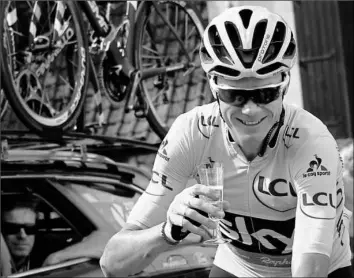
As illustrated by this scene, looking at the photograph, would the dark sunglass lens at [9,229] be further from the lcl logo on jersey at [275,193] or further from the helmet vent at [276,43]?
the helmet vent at [276,43]

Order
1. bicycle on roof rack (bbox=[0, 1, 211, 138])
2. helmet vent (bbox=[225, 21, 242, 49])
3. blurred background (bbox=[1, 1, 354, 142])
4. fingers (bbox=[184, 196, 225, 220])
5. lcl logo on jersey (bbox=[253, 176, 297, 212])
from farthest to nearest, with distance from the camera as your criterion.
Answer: blurred background (bbox=[1, 1, 354, 142])
bicycle on roof rack (bbox=[0, 1, 211, 138])
lcl logo on jersey (bbox=[253, 176, 297, 212])
helmet vent (bbox=[225, 21, 242, 49])
fingers (bbox=[184, 196, 225, 220])

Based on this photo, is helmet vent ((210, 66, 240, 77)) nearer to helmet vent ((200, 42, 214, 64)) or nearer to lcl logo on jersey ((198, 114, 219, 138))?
helmet vent ((200, 42, 214, 64))

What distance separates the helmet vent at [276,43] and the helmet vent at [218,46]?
0.12 m

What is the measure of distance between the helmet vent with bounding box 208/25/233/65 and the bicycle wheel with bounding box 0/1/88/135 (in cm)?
234

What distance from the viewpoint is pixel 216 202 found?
2605mm

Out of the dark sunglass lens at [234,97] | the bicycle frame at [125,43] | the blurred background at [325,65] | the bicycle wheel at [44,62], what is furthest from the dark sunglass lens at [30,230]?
the blurred background at [325,65]

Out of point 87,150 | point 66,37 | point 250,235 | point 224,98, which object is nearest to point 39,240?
point 87,150

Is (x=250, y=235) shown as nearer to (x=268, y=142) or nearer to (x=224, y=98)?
(x=268, y=142)

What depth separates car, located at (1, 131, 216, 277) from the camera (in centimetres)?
492

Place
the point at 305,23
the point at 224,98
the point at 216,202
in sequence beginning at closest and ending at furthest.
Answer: the point at 216,202
the point at 224,98
the point at 305,23

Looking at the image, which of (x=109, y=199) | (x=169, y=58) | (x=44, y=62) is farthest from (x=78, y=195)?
(x=169, y=58)

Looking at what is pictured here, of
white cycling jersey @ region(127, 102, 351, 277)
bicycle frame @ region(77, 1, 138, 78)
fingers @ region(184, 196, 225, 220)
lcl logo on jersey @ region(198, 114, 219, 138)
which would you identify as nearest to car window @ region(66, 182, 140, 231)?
bicycle frame @ region(77, 1, 138, 78)

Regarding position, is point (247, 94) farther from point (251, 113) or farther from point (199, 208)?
point (199, 208)

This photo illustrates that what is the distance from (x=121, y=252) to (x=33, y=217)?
2038 millimetres
